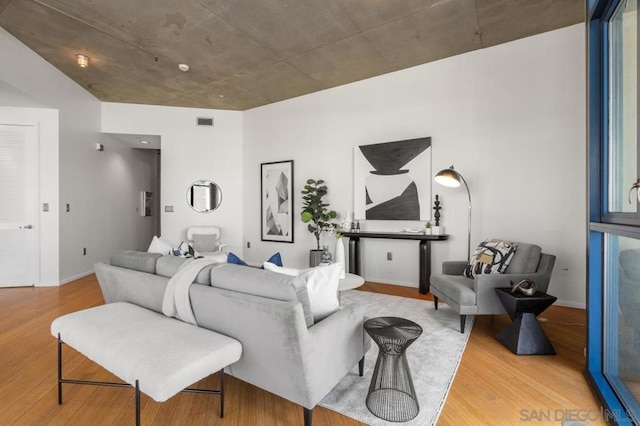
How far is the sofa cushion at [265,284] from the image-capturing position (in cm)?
163

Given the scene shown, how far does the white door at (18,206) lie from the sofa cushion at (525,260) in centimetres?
621

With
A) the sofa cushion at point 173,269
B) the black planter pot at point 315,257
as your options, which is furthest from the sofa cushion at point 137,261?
the black planter pot at point 315,257

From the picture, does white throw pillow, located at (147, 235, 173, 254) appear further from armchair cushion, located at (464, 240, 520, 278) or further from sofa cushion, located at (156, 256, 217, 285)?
armchair cushion, located at (464, 240, 520, 278)

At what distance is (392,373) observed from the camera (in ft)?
6.31

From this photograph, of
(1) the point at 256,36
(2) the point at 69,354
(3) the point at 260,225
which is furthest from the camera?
(3) the point at 260,225

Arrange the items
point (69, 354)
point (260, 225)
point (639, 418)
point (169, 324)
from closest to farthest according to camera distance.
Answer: point (639, 418) < point (169, 324) < point (69, 354) < point (260, 225)

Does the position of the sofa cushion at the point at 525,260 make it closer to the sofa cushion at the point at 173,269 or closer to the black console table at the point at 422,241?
the black console table at the point at 422,241

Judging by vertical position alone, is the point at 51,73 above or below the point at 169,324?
above

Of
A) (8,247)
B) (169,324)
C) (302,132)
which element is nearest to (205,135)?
(302,132)

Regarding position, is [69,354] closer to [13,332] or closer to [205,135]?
[13,332]

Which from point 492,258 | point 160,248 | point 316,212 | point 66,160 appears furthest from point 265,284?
point 66,160

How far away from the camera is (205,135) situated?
631 cm

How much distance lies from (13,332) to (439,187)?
497 centimetres

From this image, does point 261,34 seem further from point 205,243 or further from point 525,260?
point 525,260
